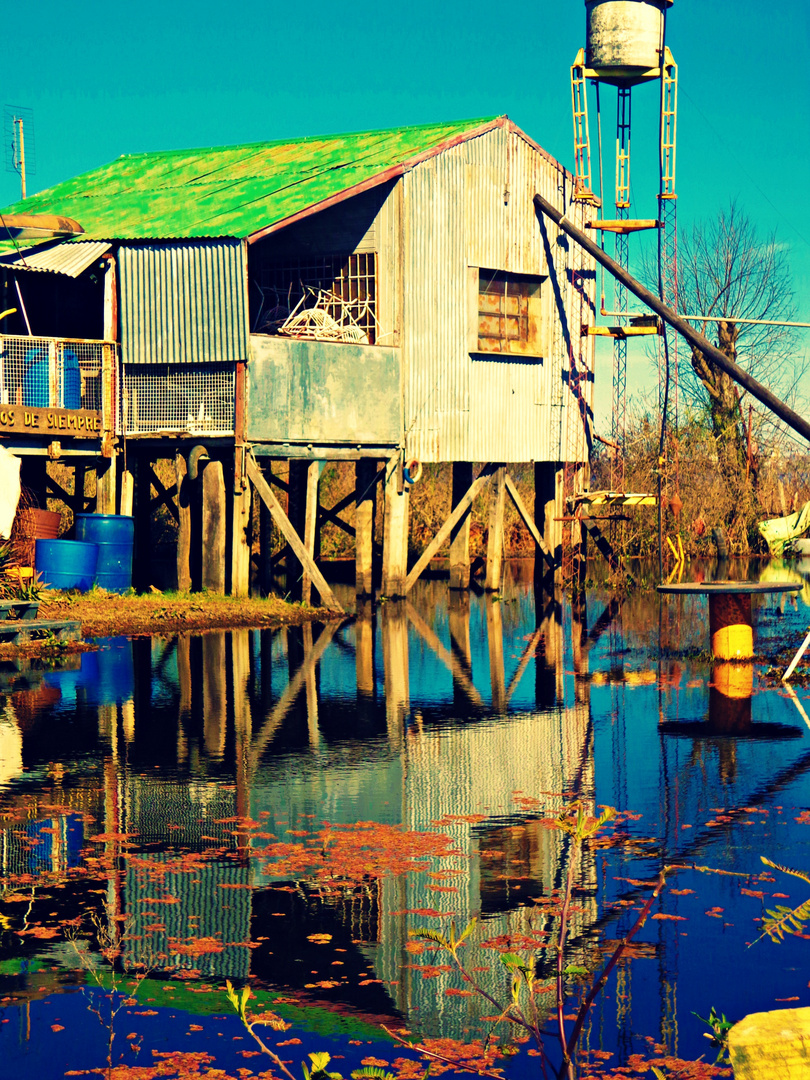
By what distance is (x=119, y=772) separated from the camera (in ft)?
36.7

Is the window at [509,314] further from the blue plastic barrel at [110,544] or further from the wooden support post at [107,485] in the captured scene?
the blue plastic barrel at [110,544]

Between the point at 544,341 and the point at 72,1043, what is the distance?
23.5m

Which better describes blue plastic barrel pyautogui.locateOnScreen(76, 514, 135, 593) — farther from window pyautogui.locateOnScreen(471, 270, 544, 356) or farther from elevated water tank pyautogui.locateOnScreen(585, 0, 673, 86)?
elevated water tank pyautogui.locateOnScreen(585, 0, 673, 86)

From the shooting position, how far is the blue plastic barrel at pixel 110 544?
22453 millimetres

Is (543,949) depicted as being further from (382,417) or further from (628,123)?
(628,123)

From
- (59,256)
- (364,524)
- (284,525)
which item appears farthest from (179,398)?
(364,524)

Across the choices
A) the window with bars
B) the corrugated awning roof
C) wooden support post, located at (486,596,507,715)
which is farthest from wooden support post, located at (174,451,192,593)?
wooden support post, located at (486,596,507,715)

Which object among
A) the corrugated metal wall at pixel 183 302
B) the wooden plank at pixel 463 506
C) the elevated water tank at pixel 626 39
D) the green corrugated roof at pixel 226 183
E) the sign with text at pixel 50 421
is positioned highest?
the elevated water tank at pixel 626 39

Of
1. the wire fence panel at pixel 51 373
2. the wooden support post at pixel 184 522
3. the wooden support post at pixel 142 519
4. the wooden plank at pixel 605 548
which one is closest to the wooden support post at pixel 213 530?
the wooden support post at pixel 184 522

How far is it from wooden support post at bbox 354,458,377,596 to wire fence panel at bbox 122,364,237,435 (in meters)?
3.94

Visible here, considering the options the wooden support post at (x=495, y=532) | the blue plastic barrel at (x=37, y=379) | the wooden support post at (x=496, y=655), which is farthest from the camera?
the wooden support post at (x=495, y=532)

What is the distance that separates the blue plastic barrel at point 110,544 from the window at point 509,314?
7.81 metres

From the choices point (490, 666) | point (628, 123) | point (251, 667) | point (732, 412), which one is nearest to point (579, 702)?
point (490, 666)

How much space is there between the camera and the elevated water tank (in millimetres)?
27328
